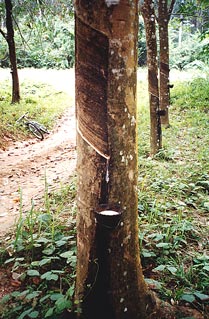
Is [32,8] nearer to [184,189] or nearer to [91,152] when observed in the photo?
[184,189]

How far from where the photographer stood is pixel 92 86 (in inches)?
66.1

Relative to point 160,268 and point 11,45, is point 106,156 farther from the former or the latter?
point 11,45

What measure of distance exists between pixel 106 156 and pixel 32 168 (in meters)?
5.08

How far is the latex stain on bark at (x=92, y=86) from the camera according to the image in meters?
1.62

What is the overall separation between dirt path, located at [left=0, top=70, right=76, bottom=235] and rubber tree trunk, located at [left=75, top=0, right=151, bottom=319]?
2.10 metres

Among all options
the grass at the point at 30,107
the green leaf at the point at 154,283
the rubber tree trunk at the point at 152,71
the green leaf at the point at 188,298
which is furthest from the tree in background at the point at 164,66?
the green leaf at the point at 188,298

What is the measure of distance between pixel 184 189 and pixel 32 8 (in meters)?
10.1

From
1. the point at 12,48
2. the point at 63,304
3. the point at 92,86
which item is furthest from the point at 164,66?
the point at 63,304

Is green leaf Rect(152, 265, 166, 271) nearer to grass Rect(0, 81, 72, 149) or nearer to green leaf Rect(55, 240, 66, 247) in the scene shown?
green leaf Rect(55, 240, 66, 247)

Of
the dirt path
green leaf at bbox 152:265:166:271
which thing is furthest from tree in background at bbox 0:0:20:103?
green leaf at bbox 152:265:166:271

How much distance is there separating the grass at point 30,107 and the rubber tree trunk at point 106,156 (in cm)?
665

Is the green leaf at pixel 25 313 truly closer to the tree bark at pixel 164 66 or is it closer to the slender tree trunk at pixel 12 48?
the tree bark at pixel 164 66

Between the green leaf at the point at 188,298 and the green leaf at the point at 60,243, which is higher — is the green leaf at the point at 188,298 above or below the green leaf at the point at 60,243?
below


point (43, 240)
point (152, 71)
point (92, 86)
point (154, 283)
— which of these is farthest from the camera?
point (152, 71)
